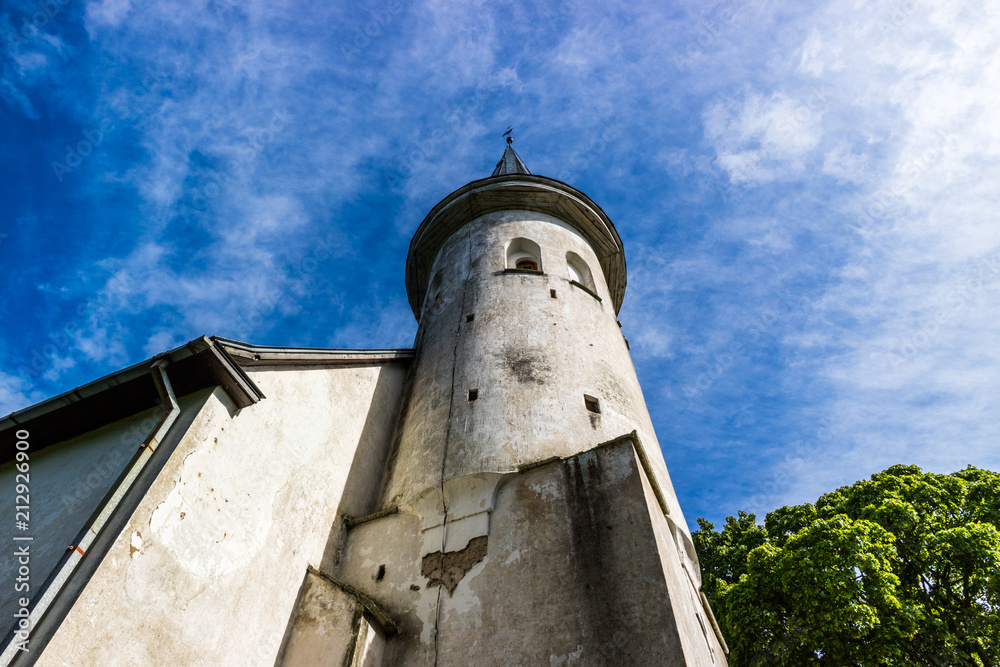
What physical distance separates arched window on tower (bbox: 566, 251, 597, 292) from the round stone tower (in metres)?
0.03

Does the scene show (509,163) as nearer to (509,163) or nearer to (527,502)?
(509,163)

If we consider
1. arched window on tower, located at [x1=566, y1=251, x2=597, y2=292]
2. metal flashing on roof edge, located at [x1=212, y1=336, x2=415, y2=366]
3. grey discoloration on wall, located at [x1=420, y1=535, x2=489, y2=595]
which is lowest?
grey discoloration on wall, located at [x1=420, y1=535, x2=489, y2=595]

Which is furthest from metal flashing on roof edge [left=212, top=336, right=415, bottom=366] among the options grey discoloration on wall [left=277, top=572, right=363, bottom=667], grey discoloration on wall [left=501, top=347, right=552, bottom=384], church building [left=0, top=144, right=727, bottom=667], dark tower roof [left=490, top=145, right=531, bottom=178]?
dark tower roof [left=490, top=145, right=531, bottom=178]

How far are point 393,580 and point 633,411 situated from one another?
178 inches

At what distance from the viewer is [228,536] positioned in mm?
6254

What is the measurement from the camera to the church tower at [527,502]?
569 centimetres

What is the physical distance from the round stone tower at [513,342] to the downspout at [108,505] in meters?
3.19

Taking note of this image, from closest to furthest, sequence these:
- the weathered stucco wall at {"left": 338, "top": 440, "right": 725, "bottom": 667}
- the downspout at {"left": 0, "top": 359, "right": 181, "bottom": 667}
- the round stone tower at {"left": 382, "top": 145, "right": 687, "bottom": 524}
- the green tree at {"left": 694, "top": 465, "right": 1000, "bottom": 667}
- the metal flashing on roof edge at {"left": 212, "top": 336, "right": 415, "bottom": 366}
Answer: the downspout at {"left": 0, "top": 359, "right": 181, "bottom": 667}, the weathered stucco wall at {"left": 338, "top": 440, "right": 725, "bottom": 667}, the metal flashing on roof edge at {"left": 212, "top": 336, "right": 415, "bottom": 366}, the round stone tower at {"left": 382, "top": 145, "right": 687, "bottom": 524}, the green tree at {"left": 694, "top": 465, "right": 1000, "bottom": 667}

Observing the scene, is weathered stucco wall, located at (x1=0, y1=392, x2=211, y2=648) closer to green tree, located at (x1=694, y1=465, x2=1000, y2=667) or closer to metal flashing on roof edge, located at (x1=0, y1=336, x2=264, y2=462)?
metal flashing on roof edge, located at (x1=0, y1=336, x2=264, y2=462)

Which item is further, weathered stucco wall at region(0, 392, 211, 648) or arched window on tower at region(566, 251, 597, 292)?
arched window on tower at region(566, 251, 597, 292)

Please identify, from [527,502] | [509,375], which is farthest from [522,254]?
[527,502]

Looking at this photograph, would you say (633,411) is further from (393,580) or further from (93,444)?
(93,444)

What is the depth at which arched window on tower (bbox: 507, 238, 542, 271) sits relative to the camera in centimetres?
1345

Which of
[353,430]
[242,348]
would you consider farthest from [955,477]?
[242,348]
